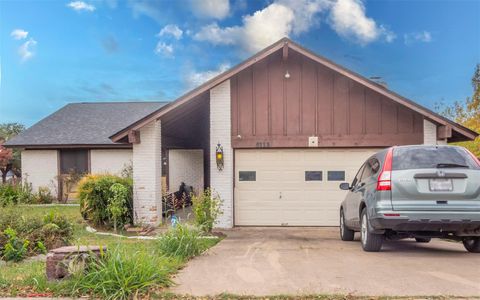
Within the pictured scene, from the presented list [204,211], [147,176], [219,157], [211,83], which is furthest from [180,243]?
[211,83]

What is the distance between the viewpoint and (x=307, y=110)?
40.4 ft

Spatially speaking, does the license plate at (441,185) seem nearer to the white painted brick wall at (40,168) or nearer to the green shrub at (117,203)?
the green shrub at (117,203)

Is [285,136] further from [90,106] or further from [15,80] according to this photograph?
[90,106]

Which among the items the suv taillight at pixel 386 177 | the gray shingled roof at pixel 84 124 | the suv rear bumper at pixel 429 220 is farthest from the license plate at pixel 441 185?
the gray shingled roof at pixel 84 124

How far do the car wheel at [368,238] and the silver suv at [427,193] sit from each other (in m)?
0.32

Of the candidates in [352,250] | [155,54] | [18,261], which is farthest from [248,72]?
[18,261]

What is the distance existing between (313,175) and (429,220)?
5.70 metres

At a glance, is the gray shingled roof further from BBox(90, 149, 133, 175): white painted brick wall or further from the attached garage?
the attached garage

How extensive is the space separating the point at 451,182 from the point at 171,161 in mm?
13702

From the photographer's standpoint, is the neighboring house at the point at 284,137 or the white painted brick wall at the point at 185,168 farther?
the white painted brick wall at the point at 185,168

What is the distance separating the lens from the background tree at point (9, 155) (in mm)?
25500

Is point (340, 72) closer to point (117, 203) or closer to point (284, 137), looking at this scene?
point (284, 137)

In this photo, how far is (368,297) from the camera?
4930 mm

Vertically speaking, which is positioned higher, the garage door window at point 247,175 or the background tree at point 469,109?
the background tree at point 469,109
